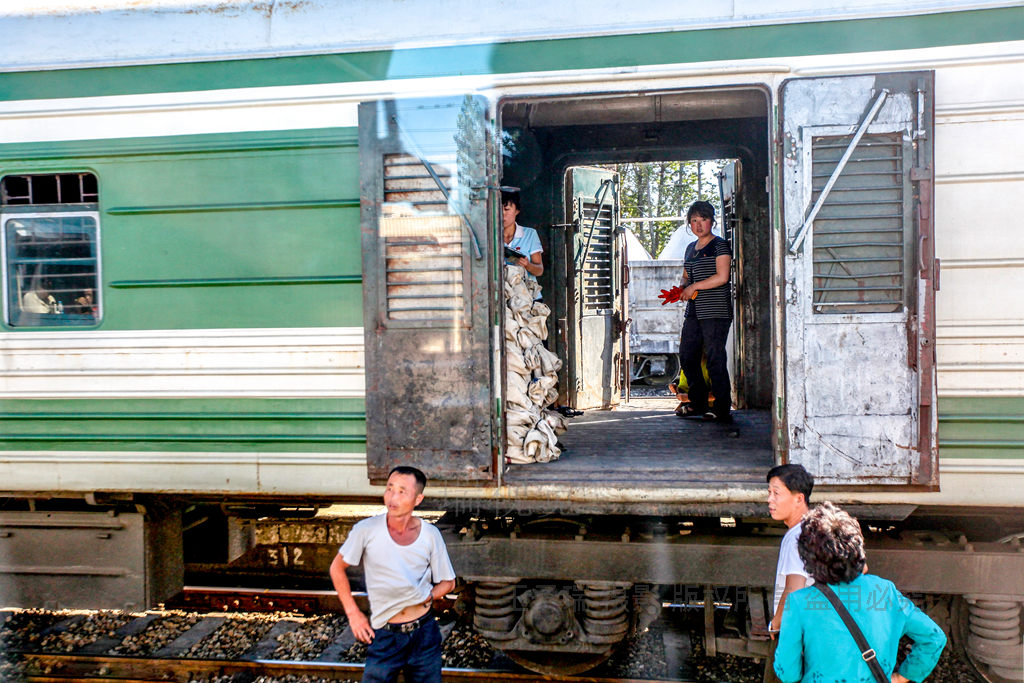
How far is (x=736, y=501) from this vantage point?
3629 millimetres

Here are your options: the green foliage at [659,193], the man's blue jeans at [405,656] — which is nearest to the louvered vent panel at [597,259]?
the man's blue jeans at [405,656]

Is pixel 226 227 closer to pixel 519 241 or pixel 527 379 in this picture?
pixel 527 379

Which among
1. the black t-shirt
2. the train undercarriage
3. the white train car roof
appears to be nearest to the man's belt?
the train undercarriage

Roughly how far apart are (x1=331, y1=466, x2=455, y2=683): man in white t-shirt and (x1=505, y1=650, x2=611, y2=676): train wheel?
1033 millimetres

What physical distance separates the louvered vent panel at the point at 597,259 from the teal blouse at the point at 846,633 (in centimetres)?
427

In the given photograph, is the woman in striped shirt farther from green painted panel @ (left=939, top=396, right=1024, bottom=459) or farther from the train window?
the train window

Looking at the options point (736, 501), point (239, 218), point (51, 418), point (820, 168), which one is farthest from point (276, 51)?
point (736, 501)

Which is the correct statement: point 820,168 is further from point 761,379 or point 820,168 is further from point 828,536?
point 761,379

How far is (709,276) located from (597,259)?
A: 4.90 feet

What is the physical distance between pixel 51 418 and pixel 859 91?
164 inches

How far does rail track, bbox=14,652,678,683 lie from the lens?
4.21 metres

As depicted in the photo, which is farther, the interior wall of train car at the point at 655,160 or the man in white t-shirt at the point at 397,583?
the interior wall of train car at the point at 655,160

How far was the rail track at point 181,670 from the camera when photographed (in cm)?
421

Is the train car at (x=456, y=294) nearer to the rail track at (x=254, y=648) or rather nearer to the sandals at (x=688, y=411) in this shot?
the rail track at (x=254, y=648)
